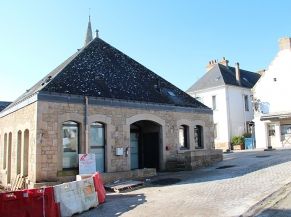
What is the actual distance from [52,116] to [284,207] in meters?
9.69

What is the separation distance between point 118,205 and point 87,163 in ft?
13.8

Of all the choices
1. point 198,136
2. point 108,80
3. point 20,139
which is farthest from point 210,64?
point 20,139

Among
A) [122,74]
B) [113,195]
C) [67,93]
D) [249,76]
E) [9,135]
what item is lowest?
[113,195]

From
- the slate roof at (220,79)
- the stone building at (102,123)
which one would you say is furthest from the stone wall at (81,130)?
the slate roof at (220,79)

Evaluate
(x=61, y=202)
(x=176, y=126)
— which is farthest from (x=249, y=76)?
(x=61, y=202)

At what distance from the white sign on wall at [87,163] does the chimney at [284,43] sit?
21826 millimetres

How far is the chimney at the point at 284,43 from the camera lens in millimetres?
29547

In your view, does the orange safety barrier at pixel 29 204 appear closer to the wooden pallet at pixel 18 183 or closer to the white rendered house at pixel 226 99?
the wooden pallet at pixel 18 183

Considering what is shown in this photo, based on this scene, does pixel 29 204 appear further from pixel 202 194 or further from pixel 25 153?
pixel 25 153

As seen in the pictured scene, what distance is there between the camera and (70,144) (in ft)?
50.5

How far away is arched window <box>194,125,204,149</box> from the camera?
20.8 m

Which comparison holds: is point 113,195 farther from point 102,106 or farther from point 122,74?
point 122,74

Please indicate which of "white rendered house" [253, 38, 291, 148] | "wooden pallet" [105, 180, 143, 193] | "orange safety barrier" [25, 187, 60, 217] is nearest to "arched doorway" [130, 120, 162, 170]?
"wooden pallet" [105, 180, 143, 193]

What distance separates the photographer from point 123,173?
15.7 m
